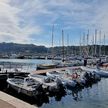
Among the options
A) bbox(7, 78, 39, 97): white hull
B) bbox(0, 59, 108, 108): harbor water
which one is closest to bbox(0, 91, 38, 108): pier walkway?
bbox(0, 59, 108, 108): harbor water

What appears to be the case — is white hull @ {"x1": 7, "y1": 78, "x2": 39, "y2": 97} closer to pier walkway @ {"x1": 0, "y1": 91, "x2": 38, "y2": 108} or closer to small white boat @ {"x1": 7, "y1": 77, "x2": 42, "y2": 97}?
small white boat @ {"x1": 7, "y1": 77, "x2": 42, "y2": 97}

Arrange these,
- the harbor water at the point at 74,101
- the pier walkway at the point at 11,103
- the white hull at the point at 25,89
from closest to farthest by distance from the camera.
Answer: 1. the pier walkway at the point at 11,103
2. the harbor water at the point at 74,101
3. the white hull at the point at 25,89

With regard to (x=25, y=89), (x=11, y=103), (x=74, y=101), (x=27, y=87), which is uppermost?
(x=11, y=103)

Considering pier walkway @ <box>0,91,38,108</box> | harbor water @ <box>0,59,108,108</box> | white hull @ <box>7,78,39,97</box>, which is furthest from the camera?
white hull @ <box>7,78,39,97</box>

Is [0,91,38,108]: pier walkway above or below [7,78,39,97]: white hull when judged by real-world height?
above

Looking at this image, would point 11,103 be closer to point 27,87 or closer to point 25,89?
point 25,89

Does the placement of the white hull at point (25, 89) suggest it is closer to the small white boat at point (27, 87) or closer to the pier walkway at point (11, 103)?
the small white boat at point (27, 87)

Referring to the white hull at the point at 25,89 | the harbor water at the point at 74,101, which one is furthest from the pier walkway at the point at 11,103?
the white hull at the point at 25,89

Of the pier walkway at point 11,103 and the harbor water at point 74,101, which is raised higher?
the pier walkway at point 11,103

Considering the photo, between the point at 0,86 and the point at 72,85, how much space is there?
9.45 metres

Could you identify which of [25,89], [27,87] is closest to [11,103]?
[25,89]

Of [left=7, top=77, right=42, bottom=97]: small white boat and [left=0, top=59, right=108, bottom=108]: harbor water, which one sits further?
[left=7, top=77, right=42, bottom=97]: small white boat

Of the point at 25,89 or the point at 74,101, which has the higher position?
the point at 25,89

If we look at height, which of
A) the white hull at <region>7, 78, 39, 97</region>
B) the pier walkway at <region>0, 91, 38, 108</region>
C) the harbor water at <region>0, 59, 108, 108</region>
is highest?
the pier walkway at <region>0, 91, 38, 108</region>
